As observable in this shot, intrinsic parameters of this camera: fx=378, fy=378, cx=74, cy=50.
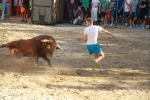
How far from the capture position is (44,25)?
20922mm

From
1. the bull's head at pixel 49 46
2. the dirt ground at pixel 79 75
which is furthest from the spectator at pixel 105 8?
the bull's head at pixel 49 46

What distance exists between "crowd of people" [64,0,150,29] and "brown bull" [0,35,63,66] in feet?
35.5

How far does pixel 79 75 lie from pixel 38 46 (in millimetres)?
1322

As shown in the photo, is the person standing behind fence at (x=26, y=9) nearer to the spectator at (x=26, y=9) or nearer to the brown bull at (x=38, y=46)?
the spectator at (x=26, y=9)

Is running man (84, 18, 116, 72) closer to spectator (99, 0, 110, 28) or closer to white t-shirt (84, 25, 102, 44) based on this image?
white t-shirt (84, 25, 102, 44)

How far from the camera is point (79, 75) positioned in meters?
9.45

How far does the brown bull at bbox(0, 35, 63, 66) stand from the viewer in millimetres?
9680

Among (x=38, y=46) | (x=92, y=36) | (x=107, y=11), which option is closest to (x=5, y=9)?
(x=107, y=11)

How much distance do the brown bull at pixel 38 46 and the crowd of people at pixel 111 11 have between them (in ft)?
35.5

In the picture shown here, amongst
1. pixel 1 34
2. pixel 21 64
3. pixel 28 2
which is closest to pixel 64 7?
pixel 28 2

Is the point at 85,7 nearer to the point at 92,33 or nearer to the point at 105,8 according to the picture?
the point at 105,8

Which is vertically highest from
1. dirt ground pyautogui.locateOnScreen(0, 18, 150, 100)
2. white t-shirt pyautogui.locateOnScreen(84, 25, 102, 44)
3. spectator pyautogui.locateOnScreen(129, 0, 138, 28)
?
spectator pyautogui.locateOnScreen(129, 0, 138, 28)

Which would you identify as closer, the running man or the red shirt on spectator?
the running man

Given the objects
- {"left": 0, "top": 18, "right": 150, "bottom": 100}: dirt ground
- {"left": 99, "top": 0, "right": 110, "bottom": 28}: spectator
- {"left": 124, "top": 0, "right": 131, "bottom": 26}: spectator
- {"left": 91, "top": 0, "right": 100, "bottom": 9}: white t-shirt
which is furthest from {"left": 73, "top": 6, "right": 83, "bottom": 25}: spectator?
{"left": 0, "top": 18, "right": 150, "bottom": 100}: dirt ground
